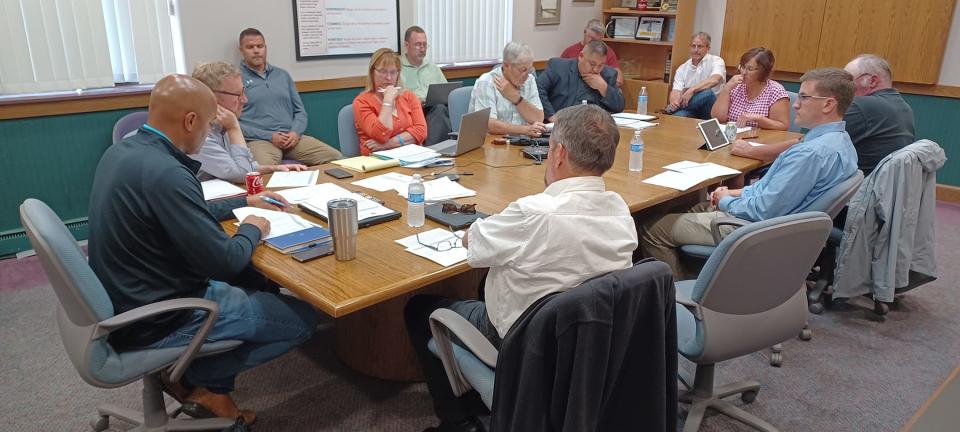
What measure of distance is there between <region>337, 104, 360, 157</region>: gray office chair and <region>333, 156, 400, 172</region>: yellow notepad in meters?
0.58

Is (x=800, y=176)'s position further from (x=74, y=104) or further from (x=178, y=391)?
(x=74, y=104)

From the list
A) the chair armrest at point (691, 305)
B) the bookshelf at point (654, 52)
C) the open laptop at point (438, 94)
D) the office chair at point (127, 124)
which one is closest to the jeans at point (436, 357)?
the chair armrest at point (691, 305)

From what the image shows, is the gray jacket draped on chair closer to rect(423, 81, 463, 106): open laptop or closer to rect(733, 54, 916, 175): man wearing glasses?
rect(733, 54, 916, 175): man wearing glasses

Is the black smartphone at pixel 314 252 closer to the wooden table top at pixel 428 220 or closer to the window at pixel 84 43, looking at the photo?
the wooden table top at pixel 428 220

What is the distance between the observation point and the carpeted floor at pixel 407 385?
2332 mm

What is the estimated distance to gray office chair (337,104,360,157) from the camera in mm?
3695

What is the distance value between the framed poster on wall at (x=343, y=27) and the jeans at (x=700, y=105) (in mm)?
2480

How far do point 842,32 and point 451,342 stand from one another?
4.95 metres

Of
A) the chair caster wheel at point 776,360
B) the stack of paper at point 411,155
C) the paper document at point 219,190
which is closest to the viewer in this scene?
the paper document at point 219,190

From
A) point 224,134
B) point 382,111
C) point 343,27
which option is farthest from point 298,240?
point 343,27

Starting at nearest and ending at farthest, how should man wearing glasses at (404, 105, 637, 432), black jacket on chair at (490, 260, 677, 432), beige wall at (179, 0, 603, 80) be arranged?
1. black jacket on chair at (490, 260, 677, 432)
2. man wearing glasses at (404, 105, 637, 432)
3. beige wall at (179, 0, 603, 80)

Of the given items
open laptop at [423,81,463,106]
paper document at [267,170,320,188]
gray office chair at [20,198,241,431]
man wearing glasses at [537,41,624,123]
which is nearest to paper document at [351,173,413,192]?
paper document at [267,170,320,188]

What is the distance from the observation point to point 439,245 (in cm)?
204

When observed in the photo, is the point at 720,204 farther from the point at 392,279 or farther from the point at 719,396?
the point at 392,279
